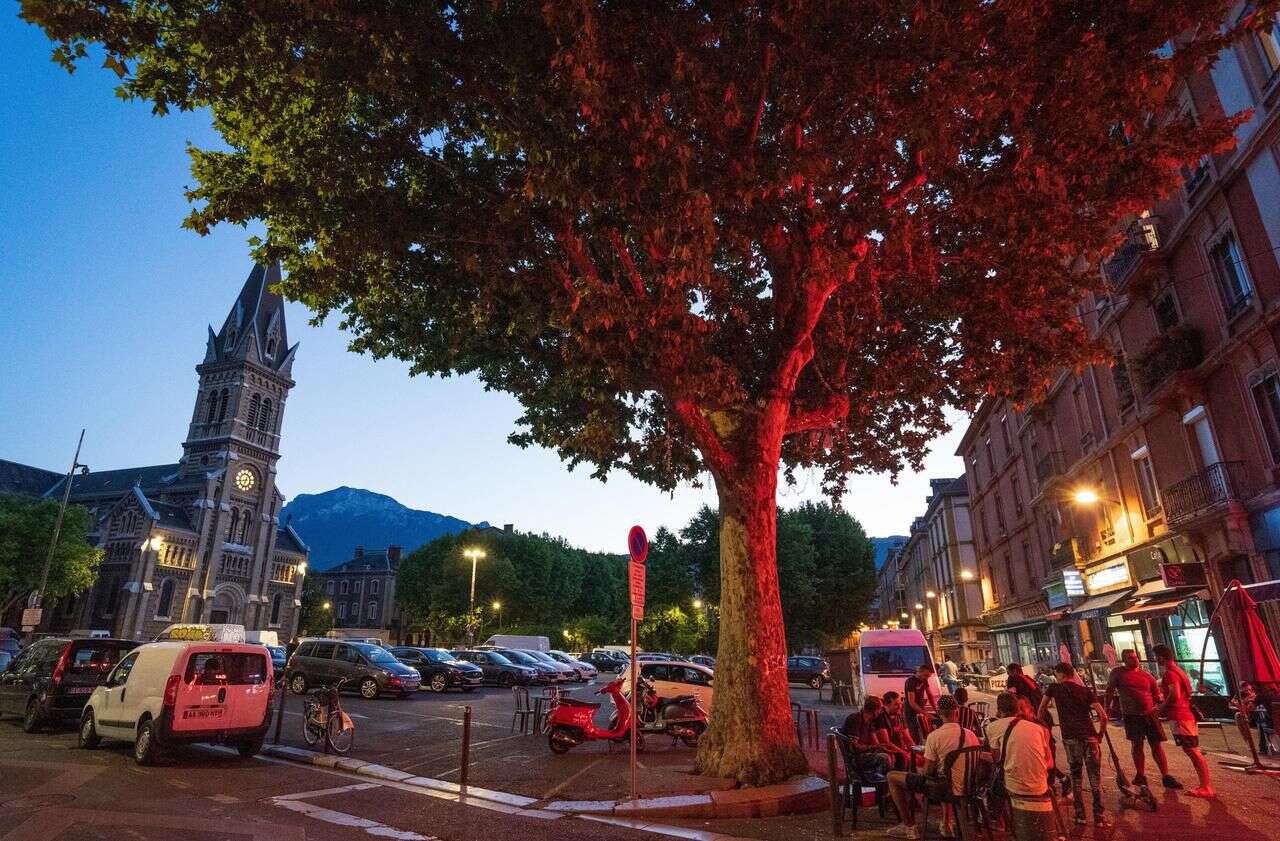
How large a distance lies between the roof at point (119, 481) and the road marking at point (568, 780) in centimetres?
7102

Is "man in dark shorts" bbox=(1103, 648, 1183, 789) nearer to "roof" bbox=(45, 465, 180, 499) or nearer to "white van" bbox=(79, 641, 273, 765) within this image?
"white van" bbox=(79, 641, 273, 765)

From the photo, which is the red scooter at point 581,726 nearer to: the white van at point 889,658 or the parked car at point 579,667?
the white van at point 889,658

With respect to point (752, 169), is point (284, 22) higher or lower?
higher

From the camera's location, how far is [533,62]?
28.1 feet

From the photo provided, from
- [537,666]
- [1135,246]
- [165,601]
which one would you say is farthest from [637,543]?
[165,601]

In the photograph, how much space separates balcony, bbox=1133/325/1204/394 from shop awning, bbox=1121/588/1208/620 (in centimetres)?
542

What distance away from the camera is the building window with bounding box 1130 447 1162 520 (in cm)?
1981

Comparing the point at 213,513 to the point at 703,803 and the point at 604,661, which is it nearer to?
the point at 604,661

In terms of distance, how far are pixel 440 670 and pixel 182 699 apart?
1674 centimetres

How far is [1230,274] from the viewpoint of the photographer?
1602 cm

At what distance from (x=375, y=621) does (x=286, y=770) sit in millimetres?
84034

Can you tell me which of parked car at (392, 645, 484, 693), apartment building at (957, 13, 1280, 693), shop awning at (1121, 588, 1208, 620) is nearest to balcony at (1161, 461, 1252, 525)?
apartment building at (957, 13, 1280, 693)

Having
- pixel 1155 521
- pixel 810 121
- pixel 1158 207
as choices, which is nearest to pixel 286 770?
pixel 810 121

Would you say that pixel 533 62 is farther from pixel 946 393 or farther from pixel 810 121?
pixel 946 393
